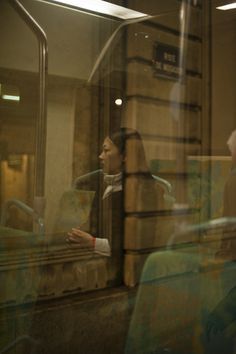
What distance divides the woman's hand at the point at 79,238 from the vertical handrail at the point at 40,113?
12 centimetres

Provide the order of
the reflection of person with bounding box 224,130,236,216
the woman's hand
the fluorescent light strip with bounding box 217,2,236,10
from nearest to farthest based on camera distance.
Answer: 1. the reflection of person with bounding box 224,130,236,216
2. the fluorescent light strip with bounding box 217,2,236,10
3. the woman's hand

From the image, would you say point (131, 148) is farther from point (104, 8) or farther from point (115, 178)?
point (104, 8)

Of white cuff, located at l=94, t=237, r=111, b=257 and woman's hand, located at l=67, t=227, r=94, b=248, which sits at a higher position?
woman's hand, located at l=67, t=227, r=94, b=248

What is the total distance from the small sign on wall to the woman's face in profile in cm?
29

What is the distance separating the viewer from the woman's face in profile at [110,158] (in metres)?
1.75

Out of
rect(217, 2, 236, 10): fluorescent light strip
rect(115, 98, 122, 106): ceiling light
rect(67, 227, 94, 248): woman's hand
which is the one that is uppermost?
rect(217, 2, 236, 10): fluorescent light strip

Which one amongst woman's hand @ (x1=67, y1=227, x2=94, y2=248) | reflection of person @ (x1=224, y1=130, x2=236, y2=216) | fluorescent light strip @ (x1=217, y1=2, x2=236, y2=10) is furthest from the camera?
woman's hand @ (x1=67, y1=227, x2=94, y2=248)

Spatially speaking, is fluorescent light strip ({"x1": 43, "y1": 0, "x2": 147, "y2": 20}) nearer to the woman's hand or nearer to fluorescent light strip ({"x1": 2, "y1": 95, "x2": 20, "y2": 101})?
fluorescent light strip ({"x1": 2, "y1": 95, "x2": 20, "y2": 101})

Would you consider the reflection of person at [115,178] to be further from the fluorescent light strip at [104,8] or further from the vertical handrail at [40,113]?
the fluorescent light strip at [104,8]

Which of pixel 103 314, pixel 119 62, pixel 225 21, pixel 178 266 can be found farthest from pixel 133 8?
pixel 103 314

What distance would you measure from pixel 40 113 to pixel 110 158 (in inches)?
10.9

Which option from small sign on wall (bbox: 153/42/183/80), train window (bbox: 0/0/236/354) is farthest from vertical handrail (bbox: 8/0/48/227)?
small sign on wall (bbox: 153/42/183/80)

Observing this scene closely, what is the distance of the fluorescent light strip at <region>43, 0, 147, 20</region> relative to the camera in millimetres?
1763

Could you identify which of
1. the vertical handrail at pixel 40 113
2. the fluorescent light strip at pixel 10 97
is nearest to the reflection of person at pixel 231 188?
the vertical handrail at pixel 40 113
